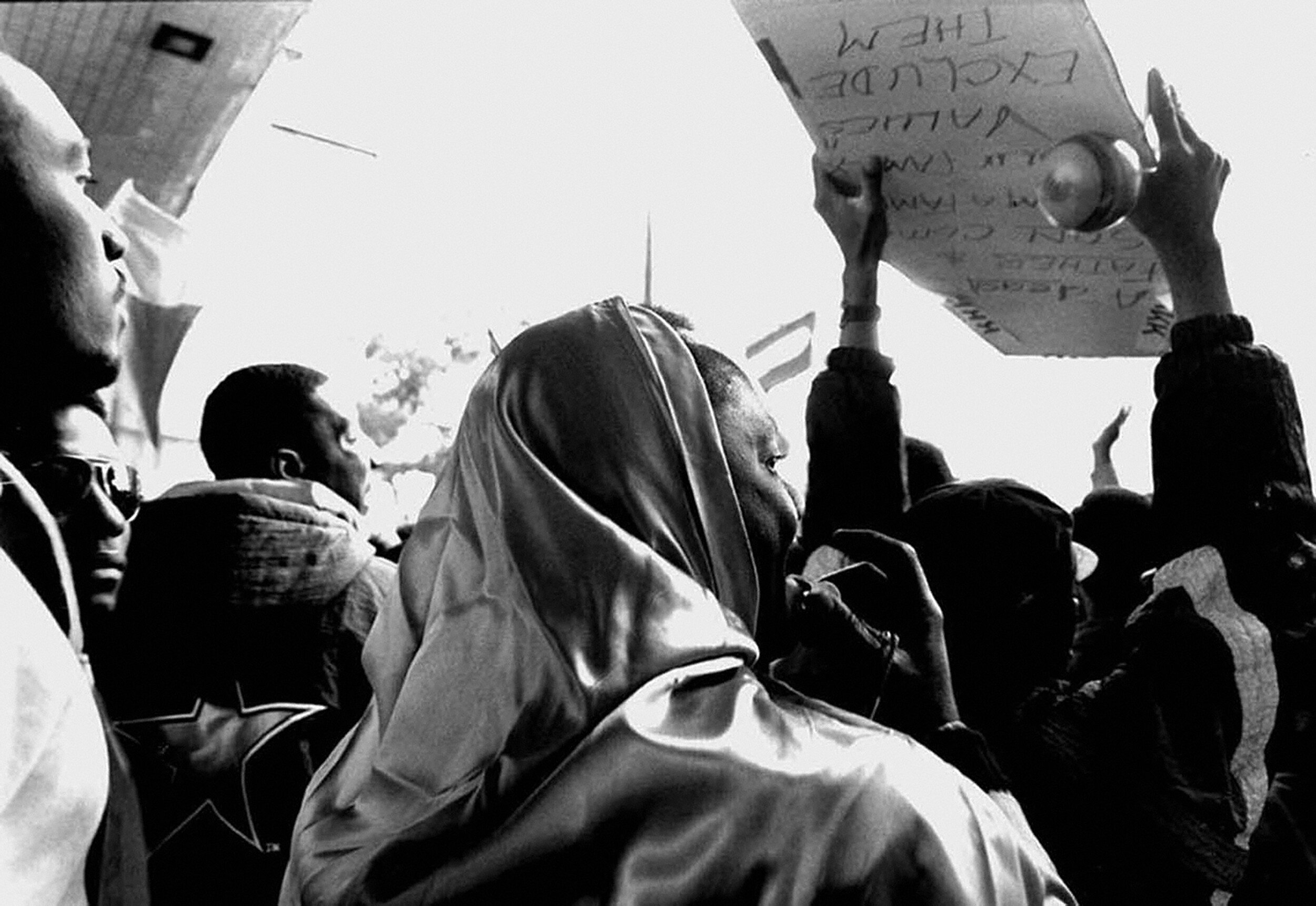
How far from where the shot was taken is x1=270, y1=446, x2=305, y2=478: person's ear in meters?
3.54

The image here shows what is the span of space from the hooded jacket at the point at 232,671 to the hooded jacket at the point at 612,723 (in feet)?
2.60

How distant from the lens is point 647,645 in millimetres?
1313

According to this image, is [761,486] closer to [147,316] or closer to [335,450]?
[335,450]

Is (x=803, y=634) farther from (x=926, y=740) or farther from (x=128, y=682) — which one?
(x=128, y=682)

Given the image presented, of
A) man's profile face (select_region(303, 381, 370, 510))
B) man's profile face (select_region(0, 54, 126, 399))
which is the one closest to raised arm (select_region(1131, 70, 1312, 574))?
man's profile face (select_region(0, 54, 126, 399))

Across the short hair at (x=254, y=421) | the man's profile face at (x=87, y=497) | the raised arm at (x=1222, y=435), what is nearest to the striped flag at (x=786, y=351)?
the short hair at (x=254, y=421)

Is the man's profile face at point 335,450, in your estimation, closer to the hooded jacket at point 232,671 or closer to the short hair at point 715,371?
the hooded jacket at point 232,671

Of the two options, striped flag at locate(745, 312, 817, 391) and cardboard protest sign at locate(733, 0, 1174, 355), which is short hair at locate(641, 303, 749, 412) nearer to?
cardboard protest sign at locate(733, 0, 1174, 355)

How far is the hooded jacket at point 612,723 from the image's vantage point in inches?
48.8

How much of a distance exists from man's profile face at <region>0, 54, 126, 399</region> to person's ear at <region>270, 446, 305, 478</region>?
165cm

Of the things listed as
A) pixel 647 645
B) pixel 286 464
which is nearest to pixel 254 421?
pixel 286 464

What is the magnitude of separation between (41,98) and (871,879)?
1434 millimetres

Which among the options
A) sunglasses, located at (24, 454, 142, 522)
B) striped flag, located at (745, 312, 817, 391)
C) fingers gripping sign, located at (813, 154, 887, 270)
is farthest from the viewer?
striped flag, located at (745, 312, 817, 391)

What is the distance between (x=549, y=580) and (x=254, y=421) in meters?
2.41
